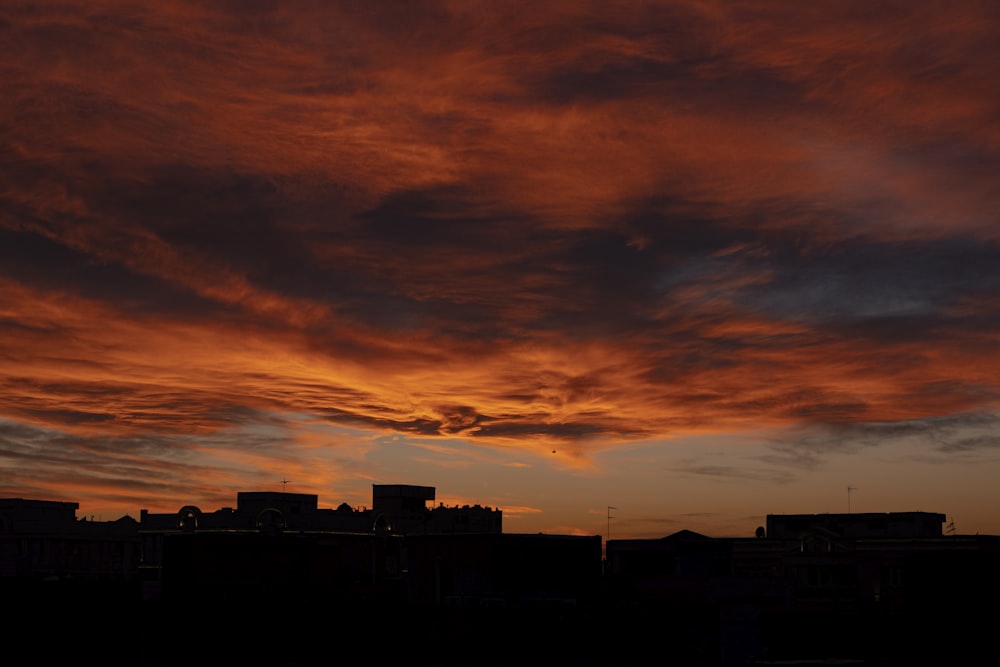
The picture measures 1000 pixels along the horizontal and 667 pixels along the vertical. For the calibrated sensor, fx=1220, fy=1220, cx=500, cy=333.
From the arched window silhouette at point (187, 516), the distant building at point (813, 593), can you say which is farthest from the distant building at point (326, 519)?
the distant building at point (813, 593)

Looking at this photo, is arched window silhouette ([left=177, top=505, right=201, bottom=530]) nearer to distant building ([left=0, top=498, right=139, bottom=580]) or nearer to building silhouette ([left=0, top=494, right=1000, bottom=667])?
building silhouette ([left=0, top=494, right=1000, bottom=667])

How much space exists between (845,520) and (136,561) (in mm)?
79421

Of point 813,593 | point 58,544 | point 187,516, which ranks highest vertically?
point 187,516

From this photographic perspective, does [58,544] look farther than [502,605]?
Yes

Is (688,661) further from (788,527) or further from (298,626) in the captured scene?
(788,527)

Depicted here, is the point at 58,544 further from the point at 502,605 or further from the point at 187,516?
the point at 502,605

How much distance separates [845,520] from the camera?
12862 centimetres

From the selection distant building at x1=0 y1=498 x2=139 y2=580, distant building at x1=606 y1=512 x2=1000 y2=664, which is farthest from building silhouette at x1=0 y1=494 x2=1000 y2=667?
distant building at x1=0 y1=498 x2=139 y2=580

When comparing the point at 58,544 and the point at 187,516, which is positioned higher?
the point at 187,516

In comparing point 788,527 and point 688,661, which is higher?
point 788,527

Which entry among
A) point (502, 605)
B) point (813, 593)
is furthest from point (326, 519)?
point (502, 605)

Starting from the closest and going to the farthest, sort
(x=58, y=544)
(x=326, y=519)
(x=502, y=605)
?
(x=502, y=605) → (x=58, y=544) → (x=326, y=519)

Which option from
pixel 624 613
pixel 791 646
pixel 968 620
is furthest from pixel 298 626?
pixel 968 620

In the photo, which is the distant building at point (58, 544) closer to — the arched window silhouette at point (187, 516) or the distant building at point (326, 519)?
the distant building at point (326, 519)
